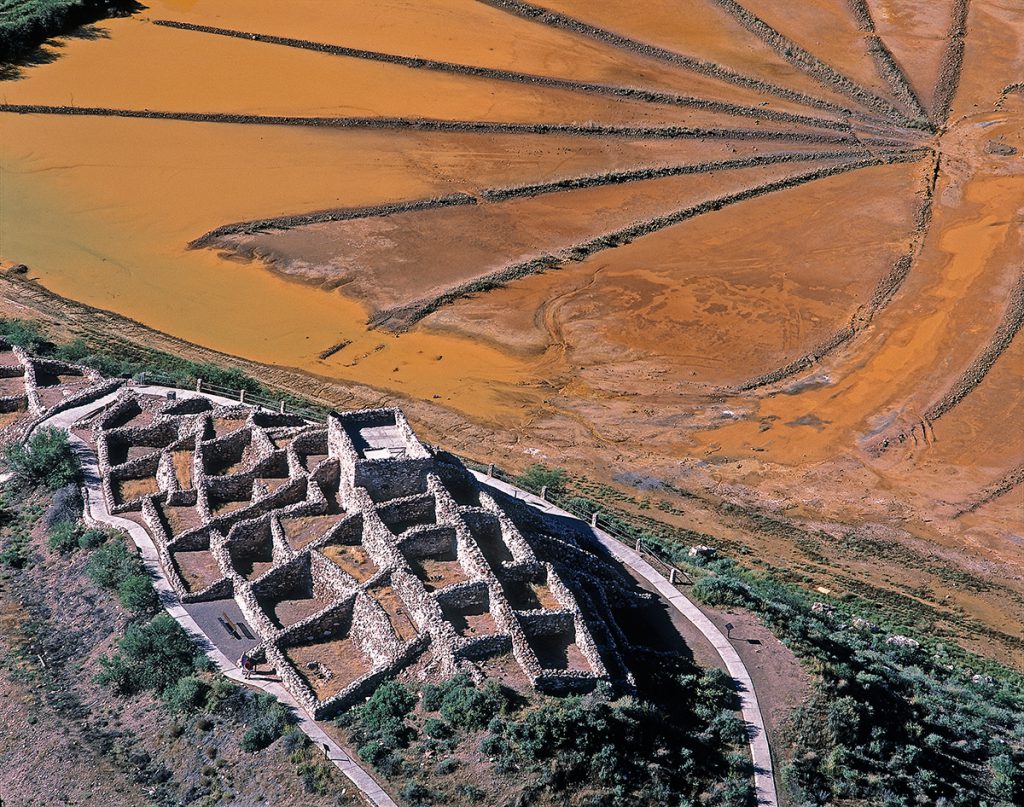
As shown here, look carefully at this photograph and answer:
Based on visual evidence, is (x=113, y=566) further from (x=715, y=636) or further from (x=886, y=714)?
(x=886, y=714)

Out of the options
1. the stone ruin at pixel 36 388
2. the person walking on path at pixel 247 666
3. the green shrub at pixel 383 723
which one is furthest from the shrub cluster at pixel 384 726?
the stone ruin at pixel 36 388

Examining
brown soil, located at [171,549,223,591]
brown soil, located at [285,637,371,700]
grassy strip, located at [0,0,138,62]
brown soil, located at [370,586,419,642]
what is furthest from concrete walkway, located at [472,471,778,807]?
grassy strip, located at [0,0,138,62]

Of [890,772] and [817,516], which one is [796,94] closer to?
[817,516]

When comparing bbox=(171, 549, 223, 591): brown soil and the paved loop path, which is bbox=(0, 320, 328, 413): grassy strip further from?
bbox=(171, 549, 223, 591): brown soil

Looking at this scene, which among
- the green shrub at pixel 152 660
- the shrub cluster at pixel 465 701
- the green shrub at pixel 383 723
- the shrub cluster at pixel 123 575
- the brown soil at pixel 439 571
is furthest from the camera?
the shrub cluster at pixel 123 575

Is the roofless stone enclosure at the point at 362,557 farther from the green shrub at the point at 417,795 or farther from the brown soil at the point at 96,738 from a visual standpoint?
the green shrub at the point at 417,795

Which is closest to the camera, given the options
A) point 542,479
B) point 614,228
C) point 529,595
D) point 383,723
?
point 383,723

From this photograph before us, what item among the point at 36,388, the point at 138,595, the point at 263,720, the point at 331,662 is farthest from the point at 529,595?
the point at 36,388
